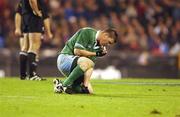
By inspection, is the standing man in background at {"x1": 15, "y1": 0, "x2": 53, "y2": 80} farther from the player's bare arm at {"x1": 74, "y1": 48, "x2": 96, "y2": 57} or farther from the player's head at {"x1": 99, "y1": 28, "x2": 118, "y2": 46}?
the player's head at {"x1": 99, "y1": 28, "x2": 118, "y2": 46}

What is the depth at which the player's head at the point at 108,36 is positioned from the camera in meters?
13.8

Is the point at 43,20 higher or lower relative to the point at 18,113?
higher

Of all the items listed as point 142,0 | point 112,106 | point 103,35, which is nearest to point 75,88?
point 103,35

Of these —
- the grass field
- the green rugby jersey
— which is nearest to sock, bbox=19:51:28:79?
the grass field

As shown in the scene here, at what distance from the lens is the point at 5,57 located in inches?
996

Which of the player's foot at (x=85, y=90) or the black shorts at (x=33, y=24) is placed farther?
the black shorts at (x=33, y=24)

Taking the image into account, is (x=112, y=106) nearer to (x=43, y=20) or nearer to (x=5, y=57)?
(x=43, y=20)

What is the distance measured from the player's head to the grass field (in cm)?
101

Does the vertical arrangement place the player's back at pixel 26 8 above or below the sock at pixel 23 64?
above

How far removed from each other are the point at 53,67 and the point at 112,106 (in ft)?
43.9

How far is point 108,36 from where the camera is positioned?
13.8 metres

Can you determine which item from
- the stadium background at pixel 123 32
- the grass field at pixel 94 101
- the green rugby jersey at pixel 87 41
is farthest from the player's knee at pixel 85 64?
the stadium background at pixel 123 32

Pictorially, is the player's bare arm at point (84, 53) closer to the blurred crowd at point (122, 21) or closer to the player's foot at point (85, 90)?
the player's foot at point (85, 90)

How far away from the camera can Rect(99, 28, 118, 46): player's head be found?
542 inches
